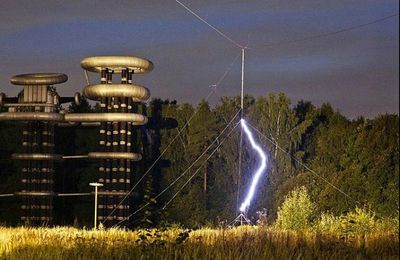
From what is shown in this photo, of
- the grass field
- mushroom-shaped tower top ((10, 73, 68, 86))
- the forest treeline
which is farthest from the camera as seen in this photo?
the forest treeline

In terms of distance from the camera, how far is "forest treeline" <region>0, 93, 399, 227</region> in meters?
33.3

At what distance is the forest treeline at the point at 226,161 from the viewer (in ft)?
109

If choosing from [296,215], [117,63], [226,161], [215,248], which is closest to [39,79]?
[117,63]

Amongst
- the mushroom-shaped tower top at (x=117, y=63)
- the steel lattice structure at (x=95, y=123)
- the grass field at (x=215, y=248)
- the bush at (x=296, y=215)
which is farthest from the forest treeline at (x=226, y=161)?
the grass field at (x=215, y=248)

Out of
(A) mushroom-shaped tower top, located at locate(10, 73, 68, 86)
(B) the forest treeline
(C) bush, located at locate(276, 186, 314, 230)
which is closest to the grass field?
(C) bush, located at locate(276, 186, 314, 230)

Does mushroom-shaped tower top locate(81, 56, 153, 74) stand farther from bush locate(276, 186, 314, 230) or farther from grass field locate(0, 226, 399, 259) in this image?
grass field locate(0, 226, 399, 259)

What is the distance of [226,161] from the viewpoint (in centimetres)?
3856

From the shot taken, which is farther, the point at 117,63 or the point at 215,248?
the point at 117,63

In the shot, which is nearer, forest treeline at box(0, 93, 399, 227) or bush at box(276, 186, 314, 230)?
bush at box(276, 186, 314, 230)

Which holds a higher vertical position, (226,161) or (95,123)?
(95,123)

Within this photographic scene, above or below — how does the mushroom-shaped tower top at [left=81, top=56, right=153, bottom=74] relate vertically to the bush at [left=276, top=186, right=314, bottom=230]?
above

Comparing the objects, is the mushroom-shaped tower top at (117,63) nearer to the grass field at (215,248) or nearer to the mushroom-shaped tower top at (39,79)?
the mushroom-shaped tower top at (39,79)

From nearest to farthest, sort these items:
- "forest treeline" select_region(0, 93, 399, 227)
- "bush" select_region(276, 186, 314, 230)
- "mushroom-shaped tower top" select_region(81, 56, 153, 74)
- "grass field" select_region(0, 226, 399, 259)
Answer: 1. "grass field" select_region(0, 226, 399, 259)
2. "bush" select_region(276, 186, 314, 230)
3. "mushroom-shaped tower top" select_region(81, 56, 153, 74)
4. "forest treeline" select_region(0, 93, 399, 227)

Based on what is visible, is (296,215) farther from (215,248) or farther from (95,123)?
(215,248)
